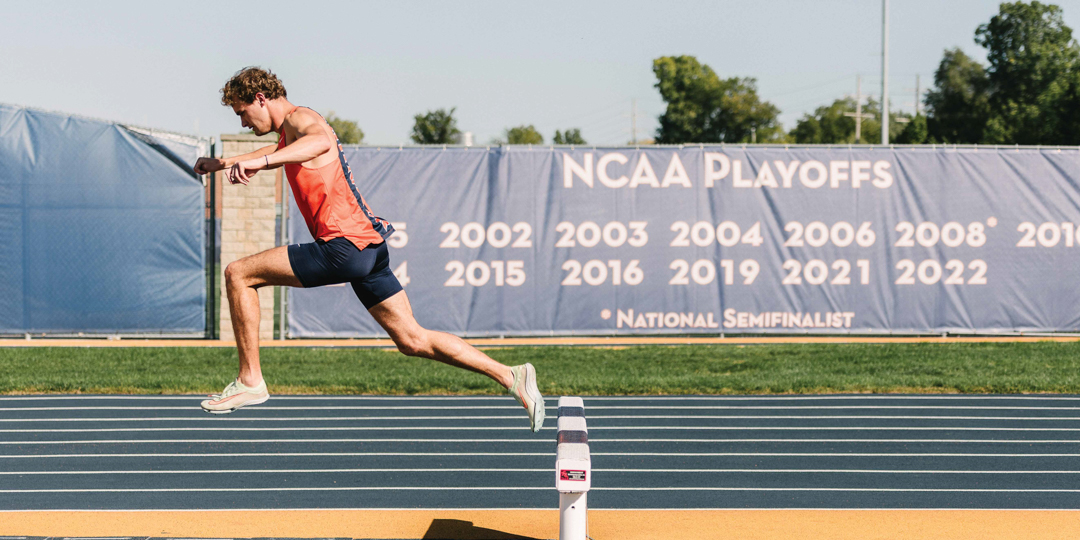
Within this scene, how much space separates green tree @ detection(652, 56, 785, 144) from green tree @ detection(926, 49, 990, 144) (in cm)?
1114

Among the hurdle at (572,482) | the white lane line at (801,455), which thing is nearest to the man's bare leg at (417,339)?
the hurdle at (572,482)

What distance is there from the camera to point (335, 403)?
952 cm

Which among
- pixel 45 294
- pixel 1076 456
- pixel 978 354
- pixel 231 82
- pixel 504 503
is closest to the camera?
pixel 231 82

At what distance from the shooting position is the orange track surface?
536 centimetres

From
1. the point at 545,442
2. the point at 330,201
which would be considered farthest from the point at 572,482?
the point at 545,442

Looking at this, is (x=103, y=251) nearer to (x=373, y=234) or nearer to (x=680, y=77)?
(x=373, y=234)

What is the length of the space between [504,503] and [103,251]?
9.28 metres

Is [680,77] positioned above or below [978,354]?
above

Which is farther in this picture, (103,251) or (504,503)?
(103,251)

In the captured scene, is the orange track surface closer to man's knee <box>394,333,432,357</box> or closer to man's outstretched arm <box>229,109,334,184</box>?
man's knee <box>394,333,432,357</box>

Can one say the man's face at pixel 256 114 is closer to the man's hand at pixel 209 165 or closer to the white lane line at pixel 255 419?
the man's hand at pixel 209 165

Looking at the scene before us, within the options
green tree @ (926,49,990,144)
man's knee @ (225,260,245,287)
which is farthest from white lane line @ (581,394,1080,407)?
green tree @ (926,49,990,144)

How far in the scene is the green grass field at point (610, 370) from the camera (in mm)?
10281

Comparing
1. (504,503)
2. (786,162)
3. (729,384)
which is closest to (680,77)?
(786,162)
